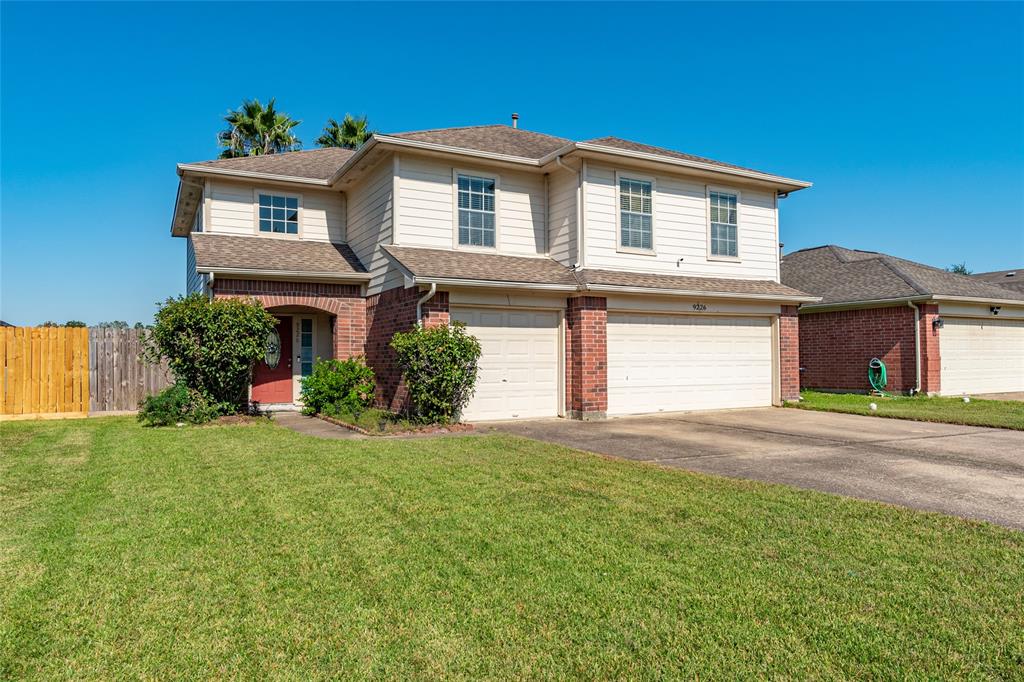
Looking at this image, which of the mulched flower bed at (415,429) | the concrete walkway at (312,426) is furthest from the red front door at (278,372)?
the mulched flower bed at (415,429)

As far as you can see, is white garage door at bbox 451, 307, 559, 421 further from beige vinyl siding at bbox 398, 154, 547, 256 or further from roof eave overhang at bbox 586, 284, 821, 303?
beige vinyl siding at bbox 398, 154, 547, 256

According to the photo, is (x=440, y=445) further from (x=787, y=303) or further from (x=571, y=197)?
(x=787, y=303)

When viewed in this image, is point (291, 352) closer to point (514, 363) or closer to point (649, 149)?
point (514, 363)

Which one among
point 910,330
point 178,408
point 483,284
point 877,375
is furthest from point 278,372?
point 910,330

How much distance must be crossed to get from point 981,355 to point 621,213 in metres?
13.7

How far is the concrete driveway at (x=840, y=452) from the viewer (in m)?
6.42

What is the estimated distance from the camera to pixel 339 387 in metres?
13.4

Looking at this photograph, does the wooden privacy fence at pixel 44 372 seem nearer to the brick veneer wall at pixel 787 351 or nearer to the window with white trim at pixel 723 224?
the window with white trim at pixel 723 224

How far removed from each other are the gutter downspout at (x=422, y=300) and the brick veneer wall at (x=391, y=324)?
0.07 m

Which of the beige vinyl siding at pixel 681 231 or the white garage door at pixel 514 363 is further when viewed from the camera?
the beige vinyl siding at pixel 681 231

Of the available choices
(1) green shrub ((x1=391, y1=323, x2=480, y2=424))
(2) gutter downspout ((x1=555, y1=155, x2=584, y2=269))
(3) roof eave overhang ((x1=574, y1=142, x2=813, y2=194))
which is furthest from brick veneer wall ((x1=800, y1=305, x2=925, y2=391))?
(1) green shrub ((x1=391, y1=323, x2=480, y2=424))

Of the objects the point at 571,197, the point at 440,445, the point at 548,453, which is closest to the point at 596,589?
the point at 548,453

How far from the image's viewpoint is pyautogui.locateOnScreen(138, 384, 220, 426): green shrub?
39.2 ft

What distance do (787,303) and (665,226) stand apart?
3.71m
